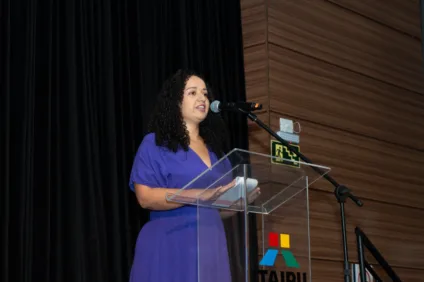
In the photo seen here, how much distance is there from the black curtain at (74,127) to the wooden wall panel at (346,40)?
3.17 feet

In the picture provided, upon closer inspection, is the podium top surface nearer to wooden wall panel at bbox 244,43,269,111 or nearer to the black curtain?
the black curtain

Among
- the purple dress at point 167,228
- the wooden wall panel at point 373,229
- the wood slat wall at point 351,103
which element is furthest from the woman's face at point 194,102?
the wooden wall panel at point 373,229

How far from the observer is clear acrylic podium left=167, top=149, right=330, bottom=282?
2.53 meters

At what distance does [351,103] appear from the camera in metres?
5.26

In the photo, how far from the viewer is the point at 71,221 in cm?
345

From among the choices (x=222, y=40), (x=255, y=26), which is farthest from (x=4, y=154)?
(x=255, y=26)

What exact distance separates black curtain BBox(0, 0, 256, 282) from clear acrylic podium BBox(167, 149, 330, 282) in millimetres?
959

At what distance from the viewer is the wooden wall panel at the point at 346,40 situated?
4875 mm

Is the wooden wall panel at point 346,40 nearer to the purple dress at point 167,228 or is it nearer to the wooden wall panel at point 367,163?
the wooden wall panel at point 367,163

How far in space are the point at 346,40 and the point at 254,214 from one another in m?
3.00

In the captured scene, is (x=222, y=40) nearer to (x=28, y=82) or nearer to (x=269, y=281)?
(x=28, y=82)

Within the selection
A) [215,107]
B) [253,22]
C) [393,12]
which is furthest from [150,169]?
[393,12]

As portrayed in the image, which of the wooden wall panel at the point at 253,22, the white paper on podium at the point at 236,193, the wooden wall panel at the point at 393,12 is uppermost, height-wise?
the wooden wall panel at the point at 393,12

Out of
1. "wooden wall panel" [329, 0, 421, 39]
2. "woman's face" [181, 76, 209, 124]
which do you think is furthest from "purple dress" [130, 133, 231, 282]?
"wooden wall panel" [329, 0, 421, 39]
